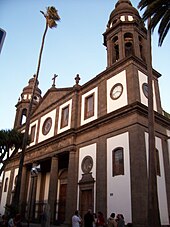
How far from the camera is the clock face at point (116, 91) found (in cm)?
1888

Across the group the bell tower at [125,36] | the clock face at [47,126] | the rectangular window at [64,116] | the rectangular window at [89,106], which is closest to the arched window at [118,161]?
the rectangular window at [89,106]

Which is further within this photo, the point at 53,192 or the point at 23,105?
the point at 23,105

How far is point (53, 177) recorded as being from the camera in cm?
2116

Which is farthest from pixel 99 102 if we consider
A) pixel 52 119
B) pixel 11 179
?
pixel 11 179

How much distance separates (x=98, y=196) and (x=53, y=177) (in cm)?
594

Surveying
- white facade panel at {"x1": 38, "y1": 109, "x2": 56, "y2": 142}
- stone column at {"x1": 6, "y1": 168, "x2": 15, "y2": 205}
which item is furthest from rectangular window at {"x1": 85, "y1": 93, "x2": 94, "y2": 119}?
stone column at {"x1": 6, "y1": 168, "x2": 15, "y2": 205}

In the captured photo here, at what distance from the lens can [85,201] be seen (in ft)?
58.7

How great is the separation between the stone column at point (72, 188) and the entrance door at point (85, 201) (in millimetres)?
734

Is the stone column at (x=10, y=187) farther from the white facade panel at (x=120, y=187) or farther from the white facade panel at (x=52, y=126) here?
the white facade panel at (x=120, y=187)

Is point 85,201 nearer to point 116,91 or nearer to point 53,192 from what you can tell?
point 53,192

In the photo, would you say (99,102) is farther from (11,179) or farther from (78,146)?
(11,179)

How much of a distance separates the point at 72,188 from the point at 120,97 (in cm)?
824

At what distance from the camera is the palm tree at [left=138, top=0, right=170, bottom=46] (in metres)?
11.8

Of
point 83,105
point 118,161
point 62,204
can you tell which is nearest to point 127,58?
point 83,105
